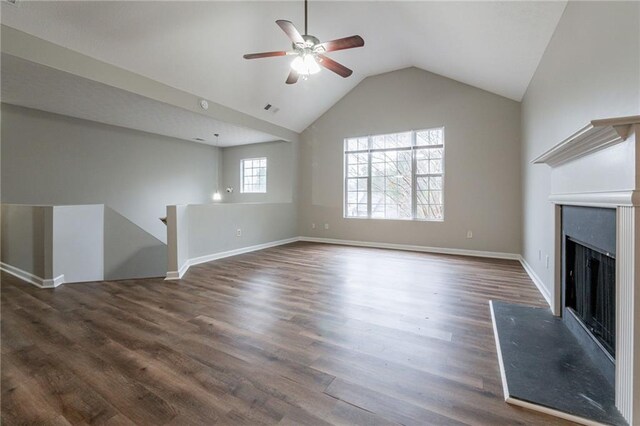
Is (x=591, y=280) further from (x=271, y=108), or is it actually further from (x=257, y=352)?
(x=271, y=108)

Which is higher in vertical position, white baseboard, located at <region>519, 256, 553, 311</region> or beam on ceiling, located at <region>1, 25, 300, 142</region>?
beam on ceiling, located at <region>1, 25, 300, 142</region>

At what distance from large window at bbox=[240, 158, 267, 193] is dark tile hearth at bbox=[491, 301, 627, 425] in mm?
6198

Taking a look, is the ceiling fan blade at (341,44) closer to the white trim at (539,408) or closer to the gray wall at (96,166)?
the white trim at (539,408)

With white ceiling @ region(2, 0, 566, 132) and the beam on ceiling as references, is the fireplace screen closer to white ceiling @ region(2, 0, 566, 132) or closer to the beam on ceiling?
white ceiling @ region(2, 0, 566, 132)

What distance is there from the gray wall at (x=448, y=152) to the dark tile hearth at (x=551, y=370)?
3.01 meters

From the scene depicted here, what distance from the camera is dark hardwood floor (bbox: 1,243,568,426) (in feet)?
4.57

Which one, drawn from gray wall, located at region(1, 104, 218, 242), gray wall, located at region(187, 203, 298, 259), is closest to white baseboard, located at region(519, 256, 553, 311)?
gray wall, located at region(187, 203, 298, 259)

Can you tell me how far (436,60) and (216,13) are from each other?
3.62m

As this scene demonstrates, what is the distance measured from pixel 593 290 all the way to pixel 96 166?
7350 millimetres

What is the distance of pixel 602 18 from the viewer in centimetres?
182

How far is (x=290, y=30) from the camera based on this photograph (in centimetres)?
270

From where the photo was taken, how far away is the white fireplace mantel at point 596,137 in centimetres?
127

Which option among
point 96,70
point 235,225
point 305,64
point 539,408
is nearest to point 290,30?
point 305,64

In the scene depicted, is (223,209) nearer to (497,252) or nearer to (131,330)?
(131,330)
